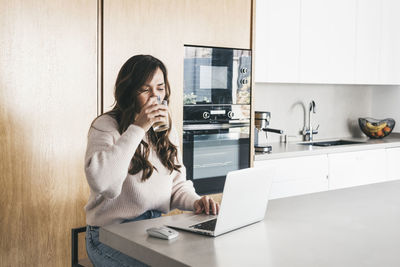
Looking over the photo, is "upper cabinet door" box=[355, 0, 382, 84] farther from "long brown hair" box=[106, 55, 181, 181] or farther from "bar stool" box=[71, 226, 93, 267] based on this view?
"bar stool" box=[71, 226, 93, 267]

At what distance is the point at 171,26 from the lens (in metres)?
3.00

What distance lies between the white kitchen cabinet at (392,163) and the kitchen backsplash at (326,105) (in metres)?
Result: 0.61

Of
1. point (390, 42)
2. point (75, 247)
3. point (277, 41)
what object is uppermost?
point (390, 42)

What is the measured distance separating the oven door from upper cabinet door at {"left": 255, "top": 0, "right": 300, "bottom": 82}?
56cm

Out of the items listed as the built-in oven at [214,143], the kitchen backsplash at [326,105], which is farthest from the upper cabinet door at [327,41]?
the built-in oven at [214,143]

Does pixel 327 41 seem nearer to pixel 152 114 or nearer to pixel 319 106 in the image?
pixel 319 106

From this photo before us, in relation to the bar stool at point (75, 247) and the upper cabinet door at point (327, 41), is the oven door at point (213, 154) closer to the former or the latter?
the upper cabinet door at point (327, 41)

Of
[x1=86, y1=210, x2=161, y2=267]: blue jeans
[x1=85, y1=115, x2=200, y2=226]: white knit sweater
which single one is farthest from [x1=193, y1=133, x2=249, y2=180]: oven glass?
[x1=86, y1=210, x2=161, y2=267]: blue jeans

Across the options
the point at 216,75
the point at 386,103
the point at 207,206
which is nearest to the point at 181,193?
the point at 207,206

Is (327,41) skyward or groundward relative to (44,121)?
skyward

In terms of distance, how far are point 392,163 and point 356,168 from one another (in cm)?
54

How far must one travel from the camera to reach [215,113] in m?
3.30

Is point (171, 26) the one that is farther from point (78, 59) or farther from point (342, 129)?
point (342, 129)

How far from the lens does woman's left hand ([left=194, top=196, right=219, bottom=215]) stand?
189cm
